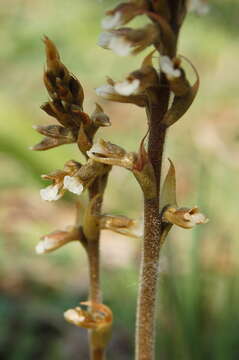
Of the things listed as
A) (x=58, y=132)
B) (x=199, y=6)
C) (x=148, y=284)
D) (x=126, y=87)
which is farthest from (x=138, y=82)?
(x=148, y=284)

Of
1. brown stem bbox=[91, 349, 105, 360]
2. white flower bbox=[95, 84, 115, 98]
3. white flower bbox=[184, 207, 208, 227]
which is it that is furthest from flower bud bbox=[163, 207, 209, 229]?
brown stem bbox=[91, 349, 105, 360]

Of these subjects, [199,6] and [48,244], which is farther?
[48,244]

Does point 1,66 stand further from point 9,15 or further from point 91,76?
point 9,15

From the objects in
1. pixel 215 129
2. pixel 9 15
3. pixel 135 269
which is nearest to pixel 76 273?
pixel 135 269

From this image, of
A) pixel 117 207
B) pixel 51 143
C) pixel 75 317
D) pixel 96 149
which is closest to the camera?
A: pixel 96 149

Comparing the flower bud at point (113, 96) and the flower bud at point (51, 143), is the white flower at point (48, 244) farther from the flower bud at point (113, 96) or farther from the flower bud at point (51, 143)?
the flower bud at point (113, 96)

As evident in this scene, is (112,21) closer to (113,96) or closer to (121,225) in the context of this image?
(113,96)

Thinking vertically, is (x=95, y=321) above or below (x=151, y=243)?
below

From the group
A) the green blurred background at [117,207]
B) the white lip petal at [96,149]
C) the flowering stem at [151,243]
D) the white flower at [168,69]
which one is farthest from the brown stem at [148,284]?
the green blurred background at [117,207]
